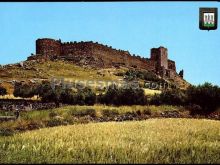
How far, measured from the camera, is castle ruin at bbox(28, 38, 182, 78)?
8138 cm

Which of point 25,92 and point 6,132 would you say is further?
point 25,92

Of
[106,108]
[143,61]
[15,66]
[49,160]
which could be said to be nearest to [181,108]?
[106,108]

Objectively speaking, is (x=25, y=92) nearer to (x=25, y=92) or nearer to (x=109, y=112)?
(x=25, y=92)

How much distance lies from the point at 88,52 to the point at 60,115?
64.6 m

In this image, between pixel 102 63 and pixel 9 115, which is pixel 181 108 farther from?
pixel 102 63

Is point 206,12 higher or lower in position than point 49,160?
higher

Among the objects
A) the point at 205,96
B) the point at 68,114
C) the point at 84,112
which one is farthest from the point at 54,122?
the point at 205,96

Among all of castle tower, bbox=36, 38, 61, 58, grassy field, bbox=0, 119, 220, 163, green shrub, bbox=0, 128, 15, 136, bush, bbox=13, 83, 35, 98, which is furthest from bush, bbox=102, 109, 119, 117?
castle tower, bbox=36, 38, 61, 58

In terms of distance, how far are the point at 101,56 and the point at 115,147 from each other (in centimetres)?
7695

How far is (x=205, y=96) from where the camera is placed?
2361 centimetres

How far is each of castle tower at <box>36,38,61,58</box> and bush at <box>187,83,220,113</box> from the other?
52.4 metres

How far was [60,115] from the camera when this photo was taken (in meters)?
24.0

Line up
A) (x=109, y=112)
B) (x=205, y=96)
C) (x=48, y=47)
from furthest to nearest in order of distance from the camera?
(x=48, y=47)
(x=109, y=112)
(x=205, y=96)

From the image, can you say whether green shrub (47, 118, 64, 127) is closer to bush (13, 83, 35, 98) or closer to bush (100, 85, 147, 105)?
bush (13, 83, 35, 98)
